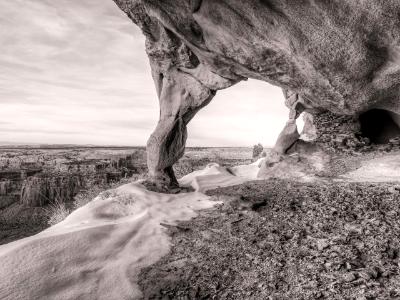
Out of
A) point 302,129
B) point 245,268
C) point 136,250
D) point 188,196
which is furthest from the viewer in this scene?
point 302,129

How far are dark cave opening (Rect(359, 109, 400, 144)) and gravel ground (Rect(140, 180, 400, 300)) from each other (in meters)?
3.88

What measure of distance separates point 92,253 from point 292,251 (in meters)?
2.76

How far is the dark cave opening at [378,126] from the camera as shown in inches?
362

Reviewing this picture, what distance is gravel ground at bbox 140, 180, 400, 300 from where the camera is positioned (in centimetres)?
329

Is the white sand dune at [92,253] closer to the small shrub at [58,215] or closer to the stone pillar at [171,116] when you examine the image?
the stone pillar at [171,116]

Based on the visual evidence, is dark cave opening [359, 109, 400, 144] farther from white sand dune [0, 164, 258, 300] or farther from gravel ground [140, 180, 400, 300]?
white sand dune [0, 164, 258, 300]

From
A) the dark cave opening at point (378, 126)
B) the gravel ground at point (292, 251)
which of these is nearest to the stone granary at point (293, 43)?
the gravel ground at point (292, 251)

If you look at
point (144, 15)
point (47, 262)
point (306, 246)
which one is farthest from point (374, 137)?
point (47, 262)

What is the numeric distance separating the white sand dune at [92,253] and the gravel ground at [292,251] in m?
0.30

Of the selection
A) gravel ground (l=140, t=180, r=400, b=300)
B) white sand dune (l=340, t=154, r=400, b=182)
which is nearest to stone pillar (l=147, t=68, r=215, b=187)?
gravel ground (l=140, t=180, r=400, b=300)

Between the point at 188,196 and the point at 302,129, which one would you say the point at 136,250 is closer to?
the point at 188,196

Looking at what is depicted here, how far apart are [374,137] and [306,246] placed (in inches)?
266

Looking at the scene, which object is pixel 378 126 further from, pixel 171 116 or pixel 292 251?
pixel 292 251

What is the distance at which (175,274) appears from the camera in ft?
13.1
